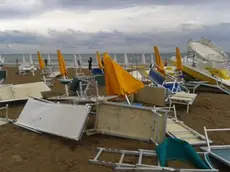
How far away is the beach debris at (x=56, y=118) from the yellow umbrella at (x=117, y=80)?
84 centimetres

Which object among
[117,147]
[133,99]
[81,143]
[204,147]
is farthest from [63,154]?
[133,99]

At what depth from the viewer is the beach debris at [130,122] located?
475 cm

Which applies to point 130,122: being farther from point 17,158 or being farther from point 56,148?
point 17,158

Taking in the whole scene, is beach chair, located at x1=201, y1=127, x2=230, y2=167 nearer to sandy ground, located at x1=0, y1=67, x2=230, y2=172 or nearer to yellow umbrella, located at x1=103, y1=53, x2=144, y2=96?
sandy ground, located at x1=0, y1=67, x2=230, y2=172

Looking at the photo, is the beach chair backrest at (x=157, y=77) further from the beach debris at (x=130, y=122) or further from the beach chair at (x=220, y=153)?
the beach chair at (x=220, y=153)

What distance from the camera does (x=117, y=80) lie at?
5.30m

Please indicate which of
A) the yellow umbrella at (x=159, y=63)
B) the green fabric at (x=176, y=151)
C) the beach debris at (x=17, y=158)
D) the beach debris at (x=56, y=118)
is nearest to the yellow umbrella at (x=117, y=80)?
the beach debris at (x=56, y=118)

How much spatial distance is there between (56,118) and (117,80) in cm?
126

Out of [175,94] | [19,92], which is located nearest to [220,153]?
[175,94]

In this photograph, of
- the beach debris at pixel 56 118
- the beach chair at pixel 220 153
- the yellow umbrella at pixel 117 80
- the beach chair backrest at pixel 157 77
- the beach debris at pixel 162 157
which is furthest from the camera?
the beach chair backrest at pixel 157 77

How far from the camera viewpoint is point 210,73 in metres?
11.5

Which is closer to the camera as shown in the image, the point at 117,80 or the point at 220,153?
the point at 220,153

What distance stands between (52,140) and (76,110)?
26.2 inches

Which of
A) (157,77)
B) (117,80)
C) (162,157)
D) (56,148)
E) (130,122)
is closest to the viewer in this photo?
(162,157)
